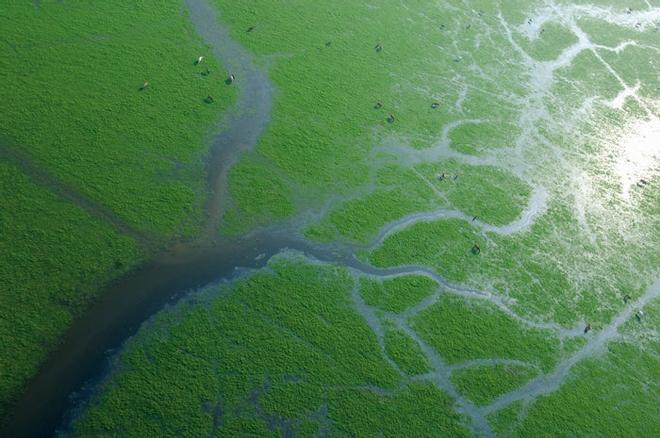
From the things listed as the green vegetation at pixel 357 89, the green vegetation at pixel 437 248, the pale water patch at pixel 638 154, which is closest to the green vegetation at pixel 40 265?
the green vegetation at pixel 357 89

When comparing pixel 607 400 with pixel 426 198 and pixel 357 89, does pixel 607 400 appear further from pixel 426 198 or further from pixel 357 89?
pixel 357 89

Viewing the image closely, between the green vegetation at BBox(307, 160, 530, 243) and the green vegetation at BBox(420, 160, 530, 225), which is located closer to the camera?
the green vegetation at BBox(307, 160, 530, 243)

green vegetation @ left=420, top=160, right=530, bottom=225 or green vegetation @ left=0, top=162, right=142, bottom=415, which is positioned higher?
green vegetation @ left=0, top=162, right=142, bottom=415

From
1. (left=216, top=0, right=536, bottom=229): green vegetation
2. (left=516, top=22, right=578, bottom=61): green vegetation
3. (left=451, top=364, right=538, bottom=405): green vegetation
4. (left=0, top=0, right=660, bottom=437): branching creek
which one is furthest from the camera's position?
(left=516, top=22, right=578, bottom=61): green vegetation

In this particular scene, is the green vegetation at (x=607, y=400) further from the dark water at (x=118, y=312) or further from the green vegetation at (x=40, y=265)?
the green vegetation at (x=40, y=265)

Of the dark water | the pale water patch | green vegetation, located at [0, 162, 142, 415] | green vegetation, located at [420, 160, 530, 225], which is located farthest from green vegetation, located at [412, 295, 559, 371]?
green vegetation, located at [0, 162, 142, 415]

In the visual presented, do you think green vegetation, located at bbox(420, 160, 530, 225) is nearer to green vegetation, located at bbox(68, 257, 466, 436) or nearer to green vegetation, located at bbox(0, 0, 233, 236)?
green vegetation, located at bbox(68, 257, 466, 436)
